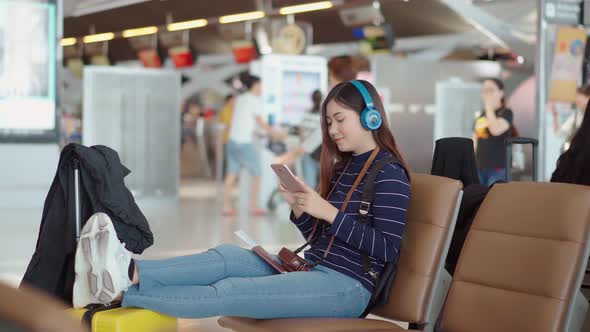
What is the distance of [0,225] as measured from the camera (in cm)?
864

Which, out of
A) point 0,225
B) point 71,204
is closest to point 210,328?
point 71,204

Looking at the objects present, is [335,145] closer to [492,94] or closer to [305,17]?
[492,94]

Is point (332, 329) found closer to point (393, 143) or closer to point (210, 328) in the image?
point (393, 143)

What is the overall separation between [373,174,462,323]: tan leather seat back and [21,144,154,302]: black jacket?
2.92 feet

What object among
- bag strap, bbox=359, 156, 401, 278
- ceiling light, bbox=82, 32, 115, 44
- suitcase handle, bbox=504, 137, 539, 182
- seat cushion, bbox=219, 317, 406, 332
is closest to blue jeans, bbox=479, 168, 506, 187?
suitcase handle, bbox=504, 137, 539, 182

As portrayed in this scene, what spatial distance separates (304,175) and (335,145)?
740 cm

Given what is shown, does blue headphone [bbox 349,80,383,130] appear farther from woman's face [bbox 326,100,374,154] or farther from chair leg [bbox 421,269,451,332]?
chair leg [bbox 421,269,451,332]

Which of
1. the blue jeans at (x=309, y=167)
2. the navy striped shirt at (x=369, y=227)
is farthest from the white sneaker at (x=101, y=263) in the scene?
the blue jeans at (x=309, y=167)

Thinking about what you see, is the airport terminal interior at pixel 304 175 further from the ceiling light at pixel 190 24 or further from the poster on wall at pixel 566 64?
the ceiling light at pixel 190 24

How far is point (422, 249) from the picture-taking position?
9.34 feet

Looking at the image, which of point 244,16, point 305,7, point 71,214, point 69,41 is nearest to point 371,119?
point 71,214

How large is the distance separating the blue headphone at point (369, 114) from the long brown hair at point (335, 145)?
15mm

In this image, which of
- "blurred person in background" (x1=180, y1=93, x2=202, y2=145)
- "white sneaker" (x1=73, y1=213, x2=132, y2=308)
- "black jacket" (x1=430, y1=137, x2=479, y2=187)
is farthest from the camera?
"blurred person in background" (x1=180, y1=93, x2=202, y2=145)

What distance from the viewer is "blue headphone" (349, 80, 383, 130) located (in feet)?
9.59
